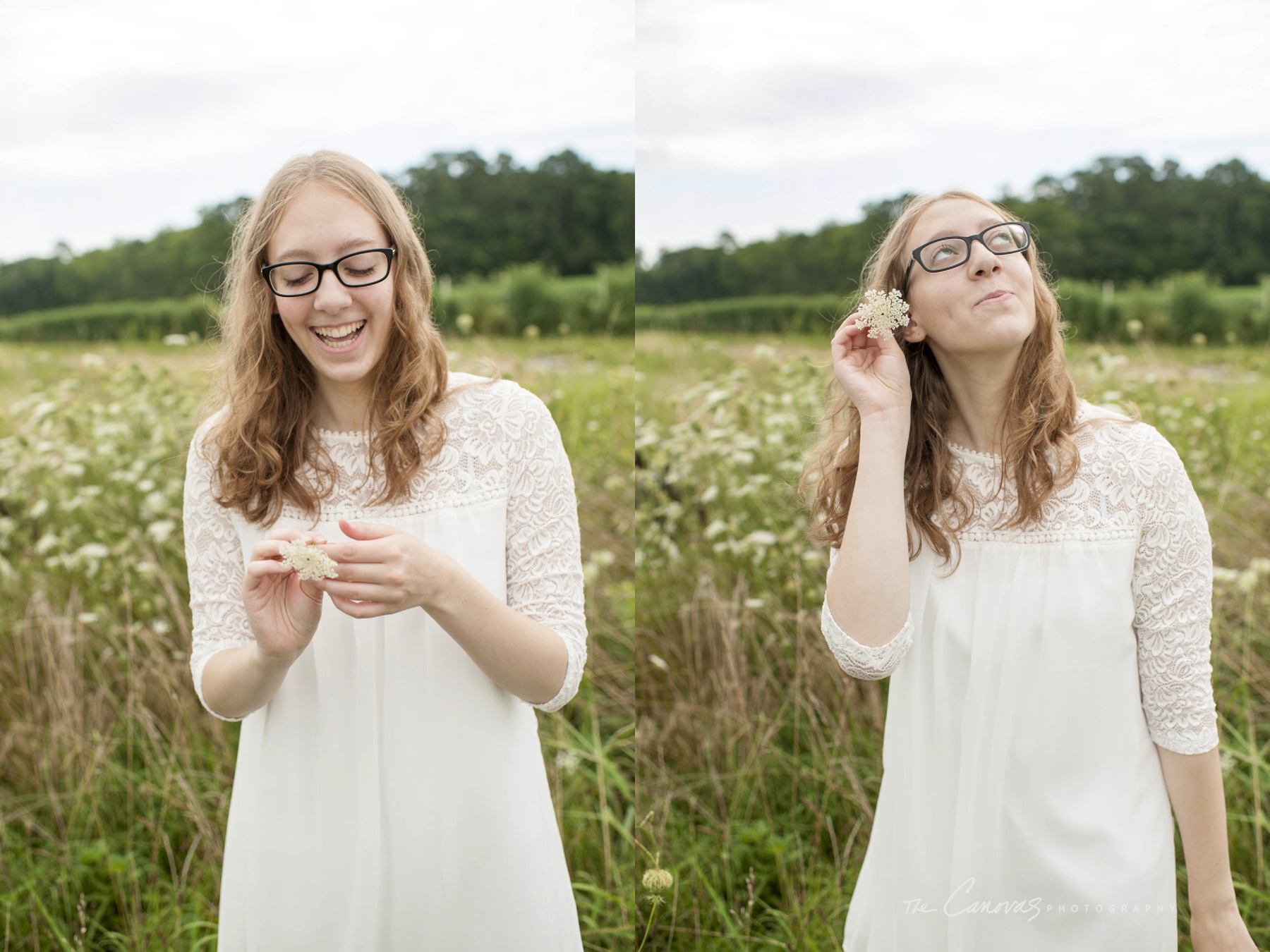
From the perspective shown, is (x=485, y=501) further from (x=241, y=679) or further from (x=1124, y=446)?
(x=1124, y=446)

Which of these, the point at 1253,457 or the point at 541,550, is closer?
the point at 541,550

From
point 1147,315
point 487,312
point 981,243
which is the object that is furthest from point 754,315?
point 981,243

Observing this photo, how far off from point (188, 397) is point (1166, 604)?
3773mm

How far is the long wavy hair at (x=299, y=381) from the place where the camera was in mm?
1646

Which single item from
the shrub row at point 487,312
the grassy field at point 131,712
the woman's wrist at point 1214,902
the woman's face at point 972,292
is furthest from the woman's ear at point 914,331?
the shrub row at point 487,312

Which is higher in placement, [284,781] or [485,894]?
[284,781]

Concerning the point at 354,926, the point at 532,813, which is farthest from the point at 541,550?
the point at 354,926

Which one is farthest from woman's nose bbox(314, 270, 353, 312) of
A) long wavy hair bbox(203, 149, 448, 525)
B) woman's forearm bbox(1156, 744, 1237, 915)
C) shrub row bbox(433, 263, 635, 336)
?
shrub row bbox(433, 263, 635, 336)

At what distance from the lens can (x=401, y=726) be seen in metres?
1.67

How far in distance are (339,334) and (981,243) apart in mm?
1237

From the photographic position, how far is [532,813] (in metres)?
1.75

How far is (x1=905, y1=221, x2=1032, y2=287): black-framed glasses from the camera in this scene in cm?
163

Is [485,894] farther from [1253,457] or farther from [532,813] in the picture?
[1253,457]

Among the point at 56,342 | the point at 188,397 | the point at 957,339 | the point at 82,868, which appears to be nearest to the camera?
the point at 957,339
